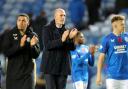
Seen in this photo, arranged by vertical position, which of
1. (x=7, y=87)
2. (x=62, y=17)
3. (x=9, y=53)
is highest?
(x=62, y=17)

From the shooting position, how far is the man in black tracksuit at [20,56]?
7270 millimetres

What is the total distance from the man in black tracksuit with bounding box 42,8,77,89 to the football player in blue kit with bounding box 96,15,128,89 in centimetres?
48

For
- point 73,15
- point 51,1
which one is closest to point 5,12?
point 51,1

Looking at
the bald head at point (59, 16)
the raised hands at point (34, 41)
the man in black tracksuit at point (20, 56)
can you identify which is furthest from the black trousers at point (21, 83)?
the bald head at point (59, 16)

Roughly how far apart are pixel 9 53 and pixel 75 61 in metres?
1.97

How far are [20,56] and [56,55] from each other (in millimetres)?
529

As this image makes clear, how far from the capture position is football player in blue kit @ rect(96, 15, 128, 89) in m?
6.91

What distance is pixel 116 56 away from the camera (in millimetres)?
6977

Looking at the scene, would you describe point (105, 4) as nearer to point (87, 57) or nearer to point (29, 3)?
point (29, 3)

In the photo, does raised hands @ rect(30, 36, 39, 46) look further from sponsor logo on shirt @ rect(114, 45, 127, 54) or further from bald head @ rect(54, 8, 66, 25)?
sponsor logo on shirt @ rect(114, 45, 127, 54)

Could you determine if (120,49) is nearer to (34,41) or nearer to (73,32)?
(73,32)

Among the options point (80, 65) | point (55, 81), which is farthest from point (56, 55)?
point (80, 65)

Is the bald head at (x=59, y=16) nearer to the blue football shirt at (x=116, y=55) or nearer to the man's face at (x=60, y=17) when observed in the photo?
the man's face at (x=60, y=17)

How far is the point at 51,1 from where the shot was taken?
15.7 m
